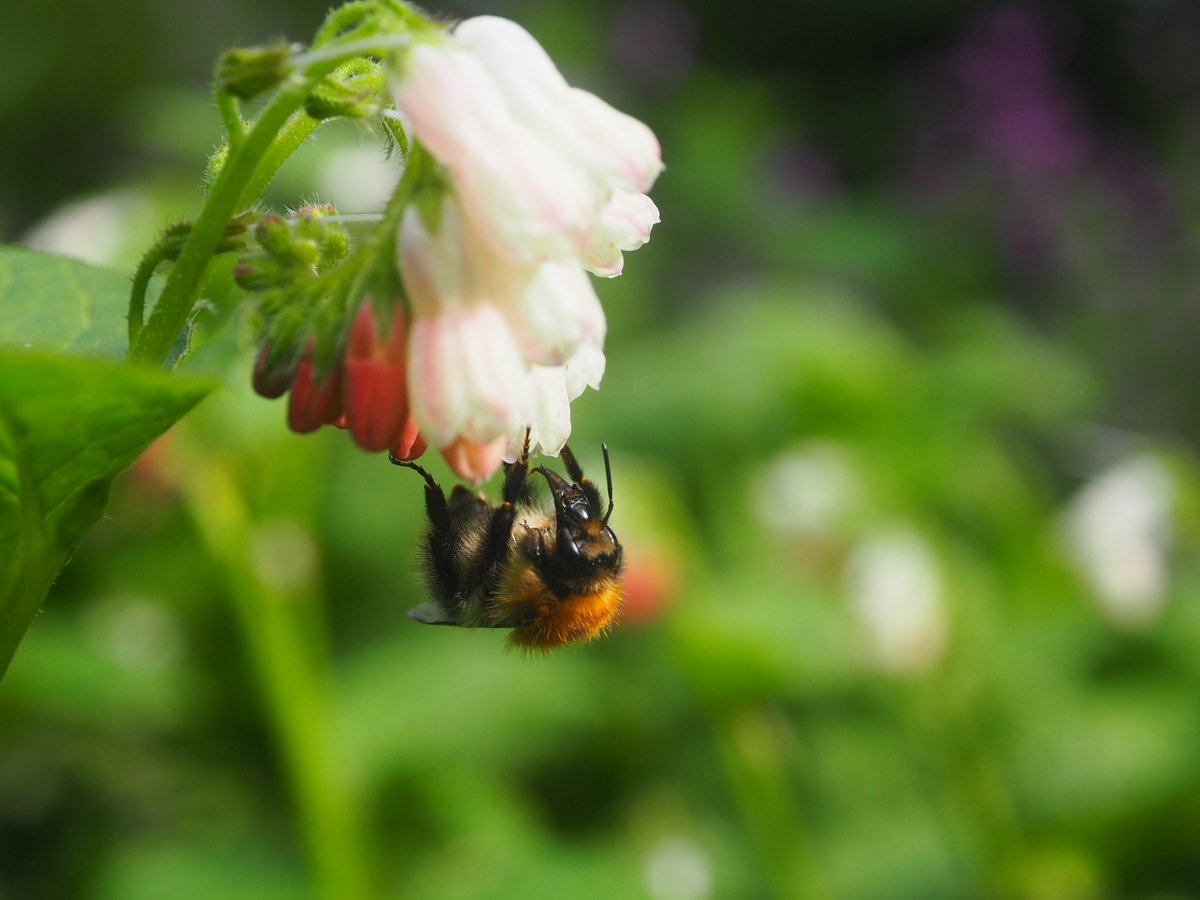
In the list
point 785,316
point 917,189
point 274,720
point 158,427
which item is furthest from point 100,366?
point 917,189

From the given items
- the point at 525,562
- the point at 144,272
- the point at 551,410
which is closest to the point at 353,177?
the point at 525,562

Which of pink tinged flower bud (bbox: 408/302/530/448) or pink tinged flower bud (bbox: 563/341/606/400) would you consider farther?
pink tinged flower bud (bbox: 563/341/606/400)

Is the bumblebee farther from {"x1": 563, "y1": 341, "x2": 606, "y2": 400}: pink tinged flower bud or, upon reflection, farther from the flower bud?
the flower bud

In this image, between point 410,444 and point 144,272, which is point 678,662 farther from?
point 144,272

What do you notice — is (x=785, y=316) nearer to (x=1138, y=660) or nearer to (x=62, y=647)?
(x=1138, y=660)

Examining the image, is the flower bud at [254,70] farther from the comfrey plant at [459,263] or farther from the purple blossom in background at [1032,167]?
the purple blossom in background at [1032,167]

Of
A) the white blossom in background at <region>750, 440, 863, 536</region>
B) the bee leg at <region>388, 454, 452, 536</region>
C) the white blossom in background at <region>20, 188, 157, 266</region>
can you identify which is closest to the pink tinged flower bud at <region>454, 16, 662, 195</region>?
the bee leg at <region>388, 454, 452, 536</region>
